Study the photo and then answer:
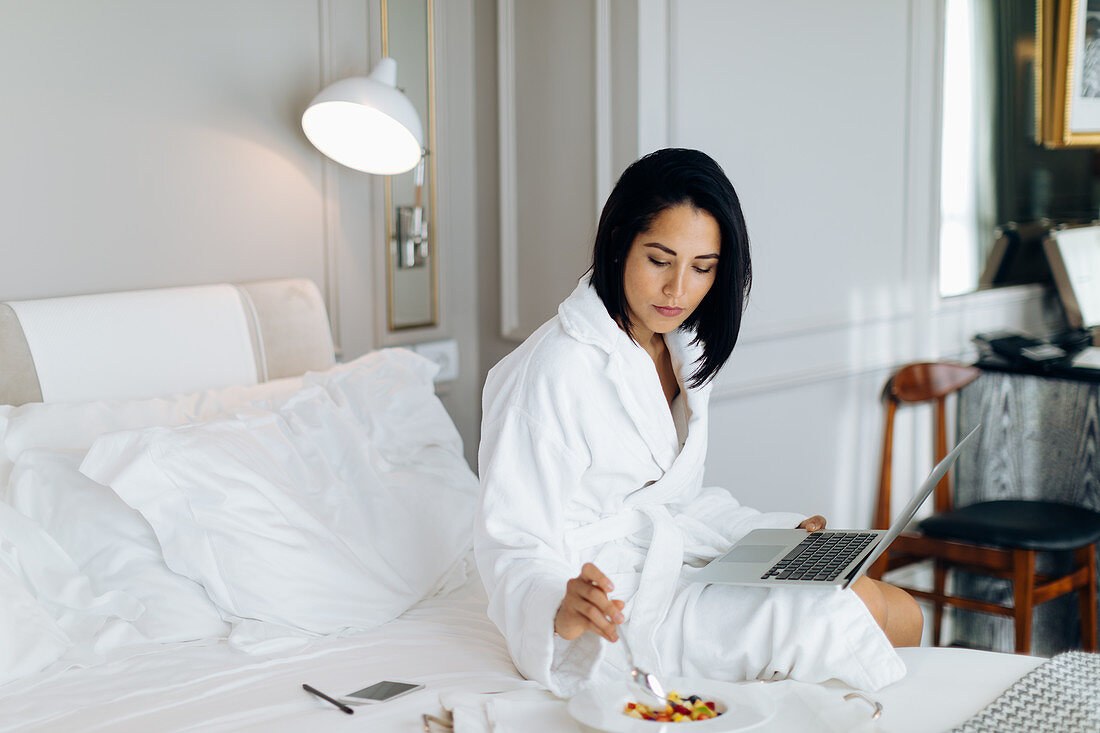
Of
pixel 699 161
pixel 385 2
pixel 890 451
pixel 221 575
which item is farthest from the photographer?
pixel 890 451

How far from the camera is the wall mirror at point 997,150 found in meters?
3.44

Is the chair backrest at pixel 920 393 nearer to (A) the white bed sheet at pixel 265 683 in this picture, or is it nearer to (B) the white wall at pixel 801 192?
(B) the white wall at pixel 801 192

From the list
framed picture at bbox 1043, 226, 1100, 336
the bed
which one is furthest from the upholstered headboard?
framed picture at bbox 1043, 226, 1100, 336

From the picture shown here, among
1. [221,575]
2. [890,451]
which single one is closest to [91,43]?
[221,575]

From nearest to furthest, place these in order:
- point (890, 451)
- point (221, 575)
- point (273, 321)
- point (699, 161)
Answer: point (699, 161), point (221, 575), point (273, 321), point (890, 451)

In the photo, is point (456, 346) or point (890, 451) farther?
point (890, 451)

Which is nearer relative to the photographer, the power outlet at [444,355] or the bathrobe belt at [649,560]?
the bathrobe belt at [649,560]

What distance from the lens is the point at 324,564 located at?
1.86m

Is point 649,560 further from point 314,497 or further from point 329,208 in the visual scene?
point 329,208

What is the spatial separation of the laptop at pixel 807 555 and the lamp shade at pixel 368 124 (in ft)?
3.82

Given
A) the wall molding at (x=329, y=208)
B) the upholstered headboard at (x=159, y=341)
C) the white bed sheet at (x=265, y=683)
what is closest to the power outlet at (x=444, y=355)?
the wall molding at (x=329, y=208)

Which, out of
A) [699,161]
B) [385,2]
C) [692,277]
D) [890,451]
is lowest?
[890,451]

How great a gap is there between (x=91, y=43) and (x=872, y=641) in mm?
1852

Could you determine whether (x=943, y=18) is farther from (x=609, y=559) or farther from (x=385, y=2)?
(x=609, y=559)
